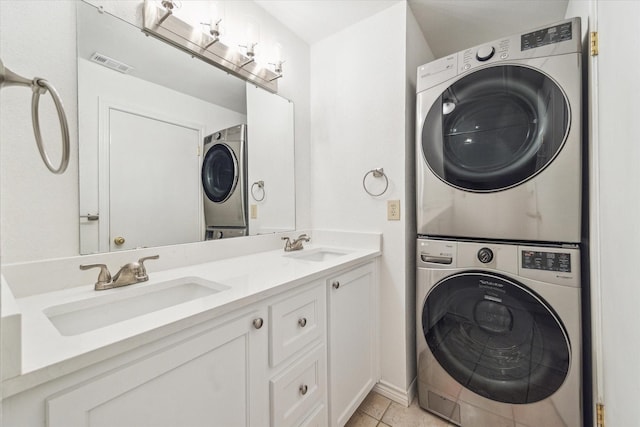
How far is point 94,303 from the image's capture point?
86cm

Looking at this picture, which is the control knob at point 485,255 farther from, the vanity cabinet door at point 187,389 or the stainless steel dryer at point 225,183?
the stainless steel dryer at point 225,183

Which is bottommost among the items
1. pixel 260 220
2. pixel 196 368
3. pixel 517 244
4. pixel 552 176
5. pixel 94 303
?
pixel 196 368

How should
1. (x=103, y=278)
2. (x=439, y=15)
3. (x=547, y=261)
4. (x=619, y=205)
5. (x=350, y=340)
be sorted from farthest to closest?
(x=439, y=15)
(x=350, y=340)
(x=547, y=261)
(x=103, y=278)
(x=619, y=205)

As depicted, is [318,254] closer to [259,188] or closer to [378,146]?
[259,188]

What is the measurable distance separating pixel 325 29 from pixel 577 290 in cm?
207

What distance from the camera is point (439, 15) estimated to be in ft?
5.68

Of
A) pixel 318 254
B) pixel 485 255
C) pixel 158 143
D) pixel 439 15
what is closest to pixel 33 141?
pixel 158 143

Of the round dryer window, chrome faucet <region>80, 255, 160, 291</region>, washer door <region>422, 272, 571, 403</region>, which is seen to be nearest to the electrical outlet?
the round dryer window

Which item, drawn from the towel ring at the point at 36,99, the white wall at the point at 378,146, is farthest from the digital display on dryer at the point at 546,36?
the towel ring at the point at 36,99

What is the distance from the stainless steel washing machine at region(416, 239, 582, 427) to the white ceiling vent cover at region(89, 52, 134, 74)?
166 cm

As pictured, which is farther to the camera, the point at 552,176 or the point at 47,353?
the point at 552,176

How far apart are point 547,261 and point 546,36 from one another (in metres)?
1.01

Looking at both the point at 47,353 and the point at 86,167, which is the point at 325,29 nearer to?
the point at 86,167

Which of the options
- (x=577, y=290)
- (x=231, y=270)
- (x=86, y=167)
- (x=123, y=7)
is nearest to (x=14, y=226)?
(x=86, y=167)
